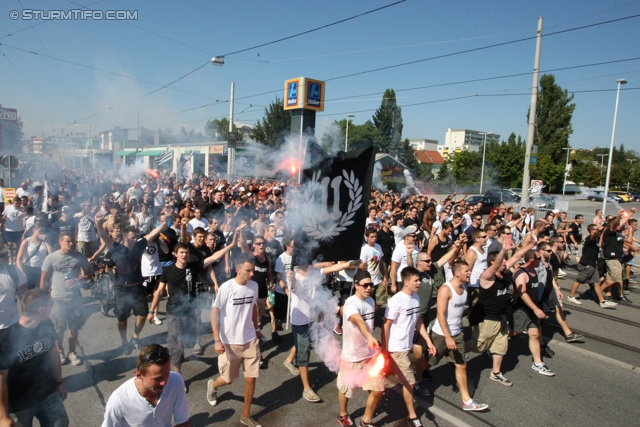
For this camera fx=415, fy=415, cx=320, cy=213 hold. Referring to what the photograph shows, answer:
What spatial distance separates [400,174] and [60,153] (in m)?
34.6

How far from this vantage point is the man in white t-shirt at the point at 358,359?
12.8 feet

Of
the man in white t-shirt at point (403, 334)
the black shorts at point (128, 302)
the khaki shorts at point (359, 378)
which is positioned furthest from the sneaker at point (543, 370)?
the black shorts at point (128, 302)

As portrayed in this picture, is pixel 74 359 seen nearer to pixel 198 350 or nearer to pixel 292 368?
pixel 198 350

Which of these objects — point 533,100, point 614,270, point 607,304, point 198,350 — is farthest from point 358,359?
point 533,100

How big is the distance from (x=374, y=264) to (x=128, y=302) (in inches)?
135

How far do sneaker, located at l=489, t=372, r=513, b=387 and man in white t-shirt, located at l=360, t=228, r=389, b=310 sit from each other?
79.3 inches

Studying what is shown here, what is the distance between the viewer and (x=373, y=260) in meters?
6.25

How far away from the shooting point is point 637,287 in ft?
32.4

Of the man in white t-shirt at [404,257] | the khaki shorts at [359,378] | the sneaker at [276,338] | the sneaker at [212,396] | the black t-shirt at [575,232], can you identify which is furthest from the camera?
the black t-shirt at [575,232]

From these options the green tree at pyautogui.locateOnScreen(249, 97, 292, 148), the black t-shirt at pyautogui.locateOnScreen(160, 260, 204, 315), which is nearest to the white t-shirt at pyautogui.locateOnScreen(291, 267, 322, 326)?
the black t-shirt at pyautogui.locateOnScreen(160, 260, 204, 315)

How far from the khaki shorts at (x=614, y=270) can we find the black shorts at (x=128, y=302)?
8511 mm

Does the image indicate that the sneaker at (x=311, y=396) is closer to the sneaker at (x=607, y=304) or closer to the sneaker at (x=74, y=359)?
the sneaker at (x=74, y=359)

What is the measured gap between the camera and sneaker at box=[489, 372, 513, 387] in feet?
16.1

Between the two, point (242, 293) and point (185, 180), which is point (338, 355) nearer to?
point (242, 293)
